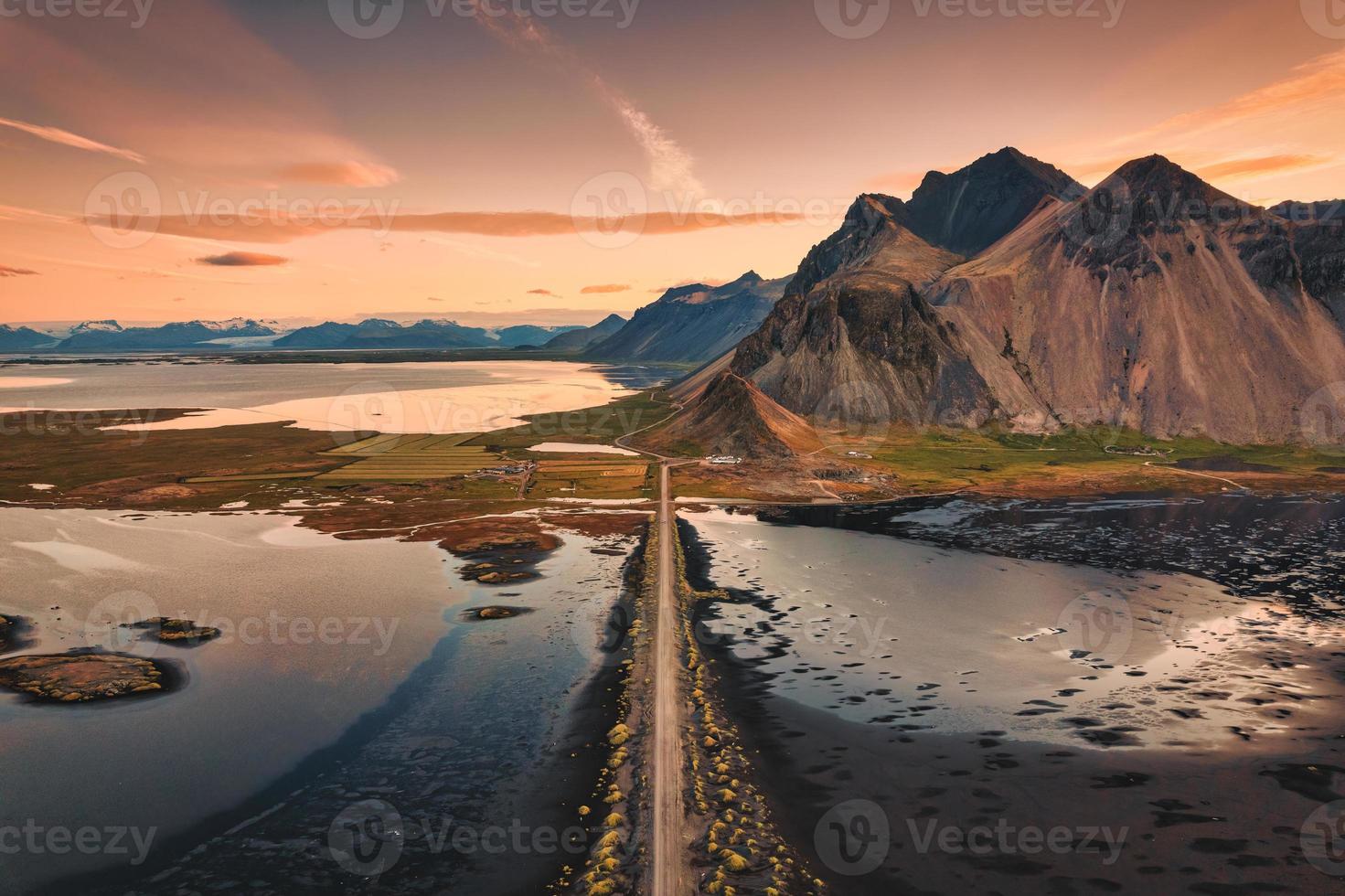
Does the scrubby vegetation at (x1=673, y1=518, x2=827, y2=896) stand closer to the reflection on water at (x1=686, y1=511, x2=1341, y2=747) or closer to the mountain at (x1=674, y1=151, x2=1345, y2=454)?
the reflection on water at (x1=686, y1=511, x2=1341, y2=747)

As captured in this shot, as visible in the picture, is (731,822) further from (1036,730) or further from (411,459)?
(411,459)

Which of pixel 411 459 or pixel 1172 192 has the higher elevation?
pixel 1172 192

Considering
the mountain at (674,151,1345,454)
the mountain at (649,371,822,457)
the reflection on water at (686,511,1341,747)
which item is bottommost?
the reflection on water at (686,511,1341,747)

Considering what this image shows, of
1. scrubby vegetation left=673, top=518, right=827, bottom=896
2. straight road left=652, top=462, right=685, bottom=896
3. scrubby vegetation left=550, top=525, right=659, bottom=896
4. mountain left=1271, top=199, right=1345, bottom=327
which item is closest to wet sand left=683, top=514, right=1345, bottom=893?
scrubby vegetation left=673, top=518, right=827, bottom=896

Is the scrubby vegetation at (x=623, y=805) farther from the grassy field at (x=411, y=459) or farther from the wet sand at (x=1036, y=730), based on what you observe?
the grassy field at (x=411, y=459)

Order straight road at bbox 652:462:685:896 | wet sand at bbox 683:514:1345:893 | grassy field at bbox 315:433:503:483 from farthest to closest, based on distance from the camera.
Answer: grassy field at bbox 315:433:503:483 < wet sand at bbox 683:514:1345:893 < straight road at bbox 652:462:685:896

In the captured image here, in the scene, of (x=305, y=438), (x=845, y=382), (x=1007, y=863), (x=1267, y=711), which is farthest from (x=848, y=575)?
(x=305, y=438)

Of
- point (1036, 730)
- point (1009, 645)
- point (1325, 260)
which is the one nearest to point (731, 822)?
point (1036, 730)
